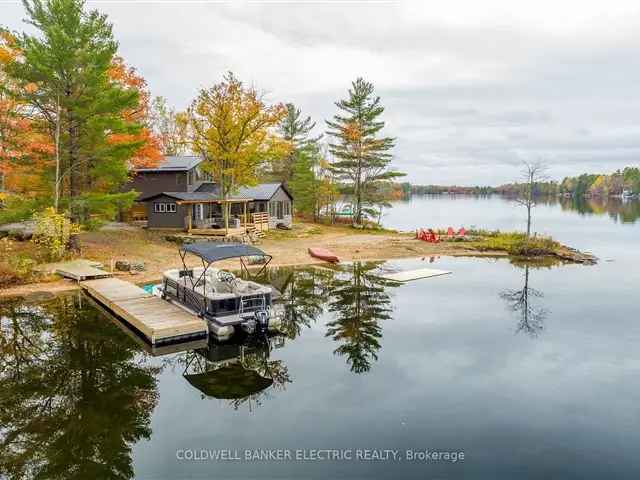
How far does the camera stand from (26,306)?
17.5 m

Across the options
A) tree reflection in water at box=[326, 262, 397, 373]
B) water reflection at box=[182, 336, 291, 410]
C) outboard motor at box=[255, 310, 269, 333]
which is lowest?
water reflection at box=[182, 336, 291, 410]

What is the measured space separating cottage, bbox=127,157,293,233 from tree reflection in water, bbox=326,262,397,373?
16521 mm

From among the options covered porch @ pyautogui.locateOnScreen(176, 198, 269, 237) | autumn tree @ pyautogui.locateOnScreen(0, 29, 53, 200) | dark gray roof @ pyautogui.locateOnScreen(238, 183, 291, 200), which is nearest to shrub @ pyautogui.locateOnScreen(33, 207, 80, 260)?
autumn tree @ pyautogui.locateOnScreen(0, 29, 53, 200)

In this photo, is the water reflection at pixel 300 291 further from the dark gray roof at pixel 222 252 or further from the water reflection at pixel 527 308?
the water reflection at pixel 527 308

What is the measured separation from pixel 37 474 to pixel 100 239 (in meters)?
27.1

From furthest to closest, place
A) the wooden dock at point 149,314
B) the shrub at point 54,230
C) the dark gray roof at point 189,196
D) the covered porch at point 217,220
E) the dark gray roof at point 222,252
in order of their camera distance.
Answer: the dark gray roof at point 189,196 < the covered porch at point 217,220 < the shrub at point 54,230 < the dark gray roof at point 222,252 < the wooden dock at point 149,314

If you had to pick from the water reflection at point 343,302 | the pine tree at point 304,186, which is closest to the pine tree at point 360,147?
the pine tree at point 304,186

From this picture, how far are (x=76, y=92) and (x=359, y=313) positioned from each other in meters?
21.3

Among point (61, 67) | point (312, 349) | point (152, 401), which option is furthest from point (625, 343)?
point (61, 67)

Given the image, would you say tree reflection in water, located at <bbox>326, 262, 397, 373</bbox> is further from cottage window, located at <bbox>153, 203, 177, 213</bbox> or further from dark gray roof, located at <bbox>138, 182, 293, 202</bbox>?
cottage window, located at <bbox>153, 203, 177, 213</bbox>

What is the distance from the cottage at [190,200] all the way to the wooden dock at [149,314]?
56.7 feet

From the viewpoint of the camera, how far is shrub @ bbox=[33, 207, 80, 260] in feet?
77.5

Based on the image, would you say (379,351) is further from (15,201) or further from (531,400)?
(15,201)

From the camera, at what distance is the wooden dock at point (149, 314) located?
45.5 feet
